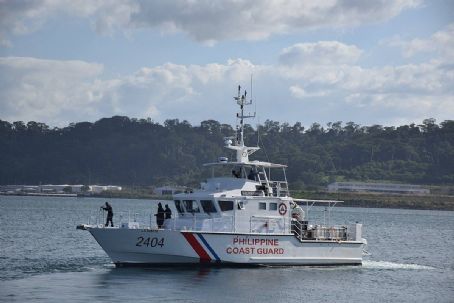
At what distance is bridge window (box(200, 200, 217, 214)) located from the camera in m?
34.0

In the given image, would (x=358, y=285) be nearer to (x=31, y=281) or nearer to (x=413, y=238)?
(x=31, y=281)

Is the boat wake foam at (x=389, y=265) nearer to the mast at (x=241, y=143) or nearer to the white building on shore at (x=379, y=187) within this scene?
the mast at (x=241, y=143)

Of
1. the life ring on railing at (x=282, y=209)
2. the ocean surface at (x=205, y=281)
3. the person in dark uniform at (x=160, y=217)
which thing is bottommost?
the ocean surface at (x=205, y=281)

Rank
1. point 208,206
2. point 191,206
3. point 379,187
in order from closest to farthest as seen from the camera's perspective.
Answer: point 208,206, point 191,206, point 379,187

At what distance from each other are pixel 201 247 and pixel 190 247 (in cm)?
41

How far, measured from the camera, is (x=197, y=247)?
108ft

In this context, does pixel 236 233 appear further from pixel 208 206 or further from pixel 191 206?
pixel 191 206

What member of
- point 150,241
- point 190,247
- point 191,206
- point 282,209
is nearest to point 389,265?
point 282,209

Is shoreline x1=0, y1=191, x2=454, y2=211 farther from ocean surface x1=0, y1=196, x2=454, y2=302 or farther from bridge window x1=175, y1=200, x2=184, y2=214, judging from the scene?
bridge window x1=175, y1=200, x2=184, y2=214

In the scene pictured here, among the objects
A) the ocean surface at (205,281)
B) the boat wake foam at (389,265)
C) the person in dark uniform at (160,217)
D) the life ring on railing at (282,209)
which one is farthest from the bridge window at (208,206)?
the boat wake foam at (389,265)

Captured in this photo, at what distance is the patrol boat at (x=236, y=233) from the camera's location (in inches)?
1291

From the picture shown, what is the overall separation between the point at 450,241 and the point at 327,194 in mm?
84324

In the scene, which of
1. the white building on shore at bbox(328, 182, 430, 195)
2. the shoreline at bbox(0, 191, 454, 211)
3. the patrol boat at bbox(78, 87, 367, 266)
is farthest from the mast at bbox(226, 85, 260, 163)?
the white building on shore at bbox(328, 182, 430, 195)

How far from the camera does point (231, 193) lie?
34.2 m
